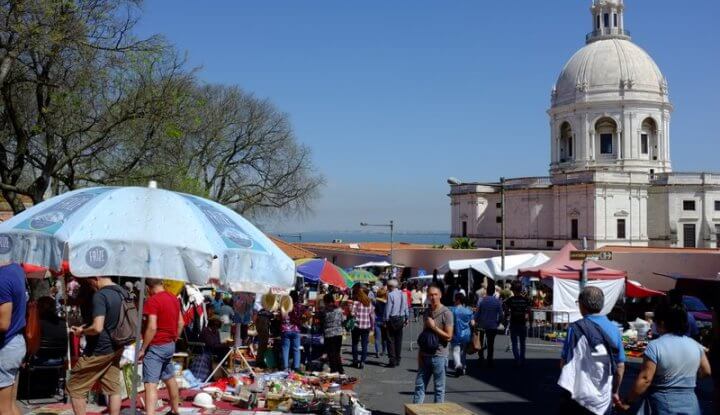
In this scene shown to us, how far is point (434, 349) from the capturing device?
926 centimetres

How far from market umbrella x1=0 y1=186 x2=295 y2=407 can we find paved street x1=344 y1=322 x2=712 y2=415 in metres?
4.50

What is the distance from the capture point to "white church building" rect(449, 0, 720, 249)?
63781 millimetres

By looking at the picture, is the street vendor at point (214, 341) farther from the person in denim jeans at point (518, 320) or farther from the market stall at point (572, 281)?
the market stall at point (572, 281)

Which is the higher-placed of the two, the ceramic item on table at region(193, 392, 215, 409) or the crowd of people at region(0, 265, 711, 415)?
the crowd of people at region(0, 265, 711, 415)

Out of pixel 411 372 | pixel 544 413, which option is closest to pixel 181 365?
pixel 411 372

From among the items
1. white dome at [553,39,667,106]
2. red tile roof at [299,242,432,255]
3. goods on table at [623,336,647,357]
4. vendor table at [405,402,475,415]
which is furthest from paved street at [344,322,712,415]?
white dome at [553,39,667,106]

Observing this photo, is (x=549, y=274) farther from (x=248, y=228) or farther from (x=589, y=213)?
(x=589, y=213)

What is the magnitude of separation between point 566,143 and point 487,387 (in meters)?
60.6

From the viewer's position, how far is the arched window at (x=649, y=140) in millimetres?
67312

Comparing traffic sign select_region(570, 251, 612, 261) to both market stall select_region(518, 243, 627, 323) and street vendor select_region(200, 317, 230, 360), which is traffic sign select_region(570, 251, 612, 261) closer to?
market stall select_region(518, 243, 627, 323)

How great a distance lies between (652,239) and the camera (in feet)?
214

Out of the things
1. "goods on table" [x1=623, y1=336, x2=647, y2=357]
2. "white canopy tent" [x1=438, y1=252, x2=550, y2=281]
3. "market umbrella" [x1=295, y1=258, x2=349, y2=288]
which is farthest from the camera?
"white canopy tent" [x1=438, y1=252, x2=550, y2=281]

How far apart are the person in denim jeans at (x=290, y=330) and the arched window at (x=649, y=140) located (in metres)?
59.9

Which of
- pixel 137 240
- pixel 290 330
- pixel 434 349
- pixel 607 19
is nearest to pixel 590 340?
pixel 434 349
